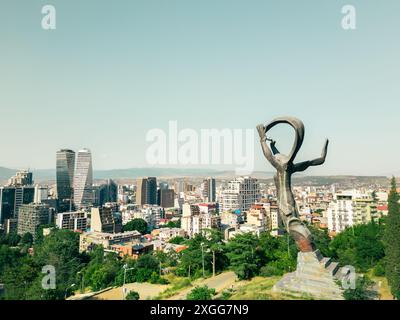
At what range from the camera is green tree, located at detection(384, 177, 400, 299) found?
7.13m

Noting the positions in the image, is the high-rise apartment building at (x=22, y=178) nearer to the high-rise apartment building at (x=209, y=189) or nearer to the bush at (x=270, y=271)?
the high-rise apartment building at (x=209, y=189)

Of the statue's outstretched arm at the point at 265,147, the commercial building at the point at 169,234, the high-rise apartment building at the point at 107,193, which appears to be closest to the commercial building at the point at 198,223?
the commercial building at the point at 169,234

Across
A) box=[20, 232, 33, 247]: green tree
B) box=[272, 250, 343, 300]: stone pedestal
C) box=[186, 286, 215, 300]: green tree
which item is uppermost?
box=[272, 250, 343, 300]: stone pedestal

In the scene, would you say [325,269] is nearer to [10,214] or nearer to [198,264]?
[198,264]

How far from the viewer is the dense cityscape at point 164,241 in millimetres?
9500

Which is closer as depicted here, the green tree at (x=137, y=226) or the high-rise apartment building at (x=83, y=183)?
the green tree at (x=137, y=226)

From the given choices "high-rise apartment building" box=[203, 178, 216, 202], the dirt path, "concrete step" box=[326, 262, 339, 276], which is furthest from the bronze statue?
"high-rise apartment building" box=[203, 178, 216, 202]

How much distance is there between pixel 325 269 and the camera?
6941mm

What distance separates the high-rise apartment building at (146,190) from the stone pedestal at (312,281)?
40678 millimetres

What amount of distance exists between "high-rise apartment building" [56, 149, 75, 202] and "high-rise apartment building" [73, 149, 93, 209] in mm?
774

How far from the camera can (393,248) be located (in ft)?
26.3

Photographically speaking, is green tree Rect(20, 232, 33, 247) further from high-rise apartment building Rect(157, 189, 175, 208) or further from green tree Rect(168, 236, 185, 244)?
high-rise apartment building Rect(157, 189, 175, 208)

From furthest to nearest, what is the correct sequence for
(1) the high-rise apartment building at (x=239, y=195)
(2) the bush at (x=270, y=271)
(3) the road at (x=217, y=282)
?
(1) the high-rise apartment building at (x=239, y=195) < (2) the bush at (x=270, y=271) < (3) the road at (x=217, y=282)
